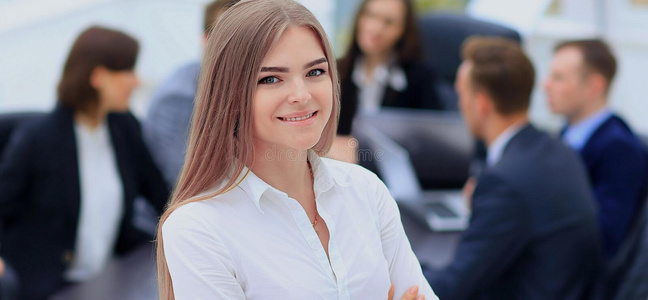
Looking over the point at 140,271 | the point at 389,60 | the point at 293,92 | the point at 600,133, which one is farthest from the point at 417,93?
the point at 293,92

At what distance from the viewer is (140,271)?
2.38 m

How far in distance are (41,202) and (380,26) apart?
1786 mm

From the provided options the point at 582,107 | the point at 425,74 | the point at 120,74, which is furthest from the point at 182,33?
the point at 582,107

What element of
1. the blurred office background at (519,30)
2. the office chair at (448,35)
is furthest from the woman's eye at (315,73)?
the blurred office background at (519,30)

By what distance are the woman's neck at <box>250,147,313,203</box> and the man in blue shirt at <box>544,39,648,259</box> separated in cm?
169

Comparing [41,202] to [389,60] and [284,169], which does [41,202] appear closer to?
[284,169]

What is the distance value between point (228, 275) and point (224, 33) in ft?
1.19

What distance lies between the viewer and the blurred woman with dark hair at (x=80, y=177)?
232cm

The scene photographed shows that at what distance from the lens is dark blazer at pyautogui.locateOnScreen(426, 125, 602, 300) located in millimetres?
1869

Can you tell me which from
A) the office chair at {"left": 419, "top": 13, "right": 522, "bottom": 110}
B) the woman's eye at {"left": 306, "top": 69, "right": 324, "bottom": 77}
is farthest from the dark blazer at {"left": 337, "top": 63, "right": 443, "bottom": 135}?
the woman's eye at {"left": 306, "top": 69, "right": 324, "bottom": 77}

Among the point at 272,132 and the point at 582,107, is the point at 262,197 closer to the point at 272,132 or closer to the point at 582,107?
the point at 272,132

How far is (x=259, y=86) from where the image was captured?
3.42 feet

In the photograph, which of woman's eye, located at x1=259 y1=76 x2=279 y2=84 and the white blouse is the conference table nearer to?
the white blouse

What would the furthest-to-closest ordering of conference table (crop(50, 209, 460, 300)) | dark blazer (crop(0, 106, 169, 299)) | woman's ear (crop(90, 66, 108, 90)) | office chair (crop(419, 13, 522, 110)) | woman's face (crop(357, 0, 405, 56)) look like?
office chair (crop(419, 13, 522, 110)) → woman's face (crop(357, 0, 405, 56)) → woman's ear (crop(90, 66, 108, 90)) → dark blazer (crop(0, 106, 169, 299)) → conference table (crop(50, 209, 460, 300))
